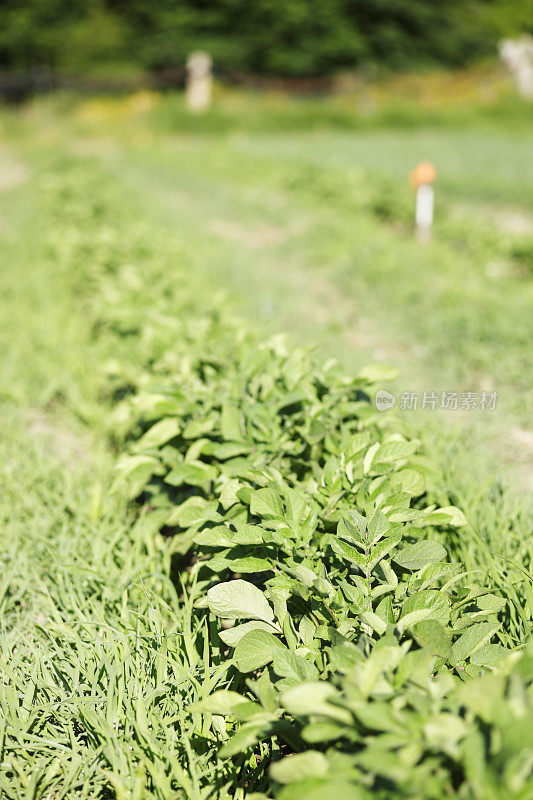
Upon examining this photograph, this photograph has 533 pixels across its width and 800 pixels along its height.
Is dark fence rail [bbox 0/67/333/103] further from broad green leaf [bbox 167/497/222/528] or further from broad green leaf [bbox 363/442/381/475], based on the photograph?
broad green leaf [bbox 363/442/381/475]

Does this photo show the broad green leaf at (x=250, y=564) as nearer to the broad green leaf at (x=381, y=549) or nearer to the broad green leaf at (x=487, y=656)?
the broad green leaf at (x=381, y=549)

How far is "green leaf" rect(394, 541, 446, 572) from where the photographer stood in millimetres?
1288

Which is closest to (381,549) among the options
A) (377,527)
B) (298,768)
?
(377,527)

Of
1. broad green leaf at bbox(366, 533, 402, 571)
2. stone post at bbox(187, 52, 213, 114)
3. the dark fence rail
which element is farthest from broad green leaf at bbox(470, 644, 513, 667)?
the dark fence rail

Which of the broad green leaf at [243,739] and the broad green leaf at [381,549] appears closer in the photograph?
the broad green leaf at [243,739]

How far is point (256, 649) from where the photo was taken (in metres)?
1.17

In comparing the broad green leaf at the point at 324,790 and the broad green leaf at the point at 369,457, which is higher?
the broad green leaf at the point at 324,790

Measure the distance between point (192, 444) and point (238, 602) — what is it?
67 cm

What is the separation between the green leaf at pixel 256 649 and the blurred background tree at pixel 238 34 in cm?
3144

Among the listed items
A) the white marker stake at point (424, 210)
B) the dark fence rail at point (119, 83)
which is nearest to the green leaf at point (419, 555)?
the white marker stake at point (424, 210)

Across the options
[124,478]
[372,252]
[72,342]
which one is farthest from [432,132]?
[124,478]

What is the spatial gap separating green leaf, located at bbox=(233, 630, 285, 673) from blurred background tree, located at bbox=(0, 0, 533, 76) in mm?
31440

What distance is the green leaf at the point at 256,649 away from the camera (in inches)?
45.7

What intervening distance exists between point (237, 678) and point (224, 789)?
249mm
